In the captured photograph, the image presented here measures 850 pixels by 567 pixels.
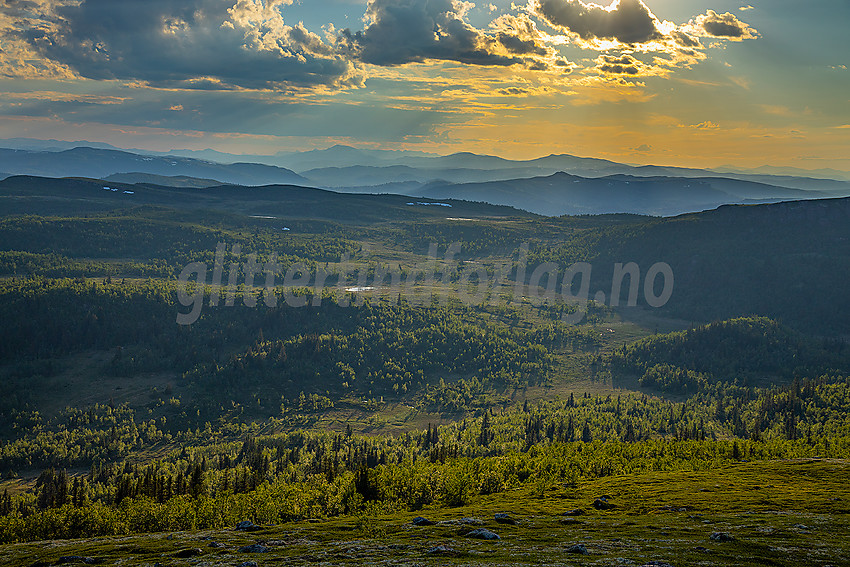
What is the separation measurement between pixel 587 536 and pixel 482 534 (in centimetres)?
1395

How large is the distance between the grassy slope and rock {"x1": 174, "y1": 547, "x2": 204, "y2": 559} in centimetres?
73

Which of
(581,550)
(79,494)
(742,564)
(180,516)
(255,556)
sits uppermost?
(742,564)

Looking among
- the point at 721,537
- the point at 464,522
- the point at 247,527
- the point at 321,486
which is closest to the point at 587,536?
the point at 721,537

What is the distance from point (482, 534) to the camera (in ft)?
254

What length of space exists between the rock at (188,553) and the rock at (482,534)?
36.6 meters

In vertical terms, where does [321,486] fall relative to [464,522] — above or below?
below

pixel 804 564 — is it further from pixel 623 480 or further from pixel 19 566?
pixel 19 566

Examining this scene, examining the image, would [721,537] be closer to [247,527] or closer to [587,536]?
[587,536]

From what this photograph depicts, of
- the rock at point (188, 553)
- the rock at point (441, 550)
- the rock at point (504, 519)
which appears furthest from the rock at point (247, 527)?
the rock at point (441, 550)

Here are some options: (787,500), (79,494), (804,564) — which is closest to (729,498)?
(787,500)

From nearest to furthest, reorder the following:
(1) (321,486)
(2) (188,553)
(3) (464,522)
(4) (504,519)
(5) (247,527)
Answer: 1. (2) (188,553)
2. (3) (464,522)
3. (4) (504,519)
4. (5) (247,527)
5. (1) (321,486)

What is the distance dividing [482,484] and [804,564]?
300 feet

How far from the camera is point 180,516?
12162 centimetres

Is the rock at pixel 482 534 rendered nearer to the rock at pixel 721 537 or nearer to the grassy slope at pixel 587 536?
the grassy slope at pixel 587 536
